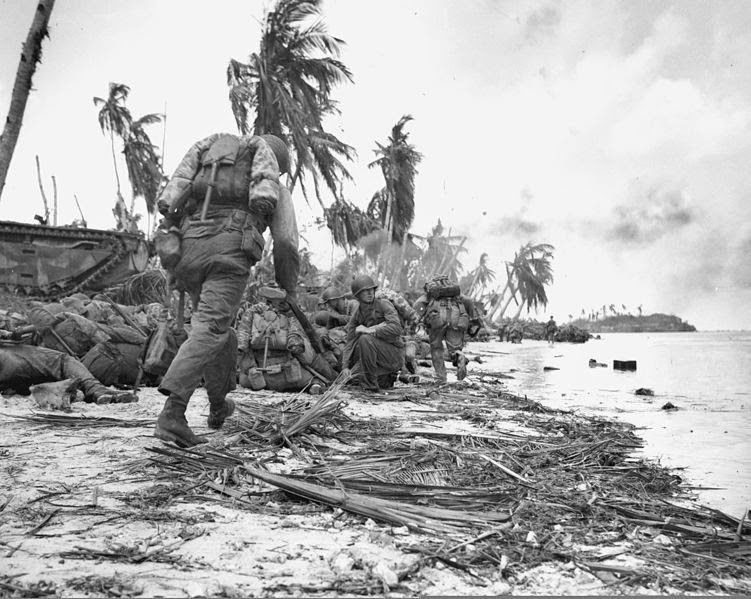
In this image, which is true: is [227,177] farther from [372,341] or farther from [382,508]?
[372,341]

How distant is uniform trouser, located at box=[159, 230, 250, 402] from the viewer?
3.18 metres

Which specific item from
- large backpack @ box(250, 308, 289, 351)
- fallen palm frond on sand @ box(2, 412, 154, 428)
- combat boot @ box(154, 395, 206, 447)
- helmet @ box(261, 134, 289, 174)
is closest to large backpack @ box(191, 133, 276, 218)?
helmet @ box(261, 134, 289, 174)

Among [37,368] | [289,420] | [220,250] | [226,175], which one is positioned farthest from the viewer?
[37,368]

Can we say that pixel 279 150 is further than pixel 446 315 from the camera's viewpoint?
No

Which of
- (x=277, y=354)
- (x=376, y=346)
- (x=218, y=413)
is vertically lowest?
(x=218, y=413)

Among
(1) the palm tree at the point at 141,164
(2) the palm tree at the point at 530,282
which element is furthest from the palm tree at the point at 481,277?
(1) the palm tree at the point at 141,164

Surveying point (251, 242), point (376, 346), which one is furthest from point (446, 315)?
point (251, 242)

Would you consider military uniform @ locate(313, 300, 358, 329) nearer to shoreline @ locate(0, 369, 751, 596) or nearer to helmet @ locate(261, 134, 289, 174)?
helmet @ locate(261, 134, 289, 174)

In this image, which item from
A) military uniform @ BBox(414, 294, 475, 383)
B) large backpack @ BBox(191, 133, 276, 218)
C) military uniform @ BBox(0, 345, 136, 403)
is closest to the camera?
large backpack @ BBox(191, 133, 276, 218)

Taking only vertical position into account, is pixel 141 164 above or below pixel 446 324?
above

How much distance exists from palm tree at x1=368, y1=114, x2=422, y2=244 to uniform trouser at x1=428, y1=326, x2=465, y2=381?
19399 millimetres

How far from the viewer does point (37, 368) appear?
16.3 feet

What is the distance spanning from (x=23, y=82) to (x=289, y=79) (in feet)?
41.9

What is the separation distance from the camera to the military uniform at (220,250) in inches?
127
